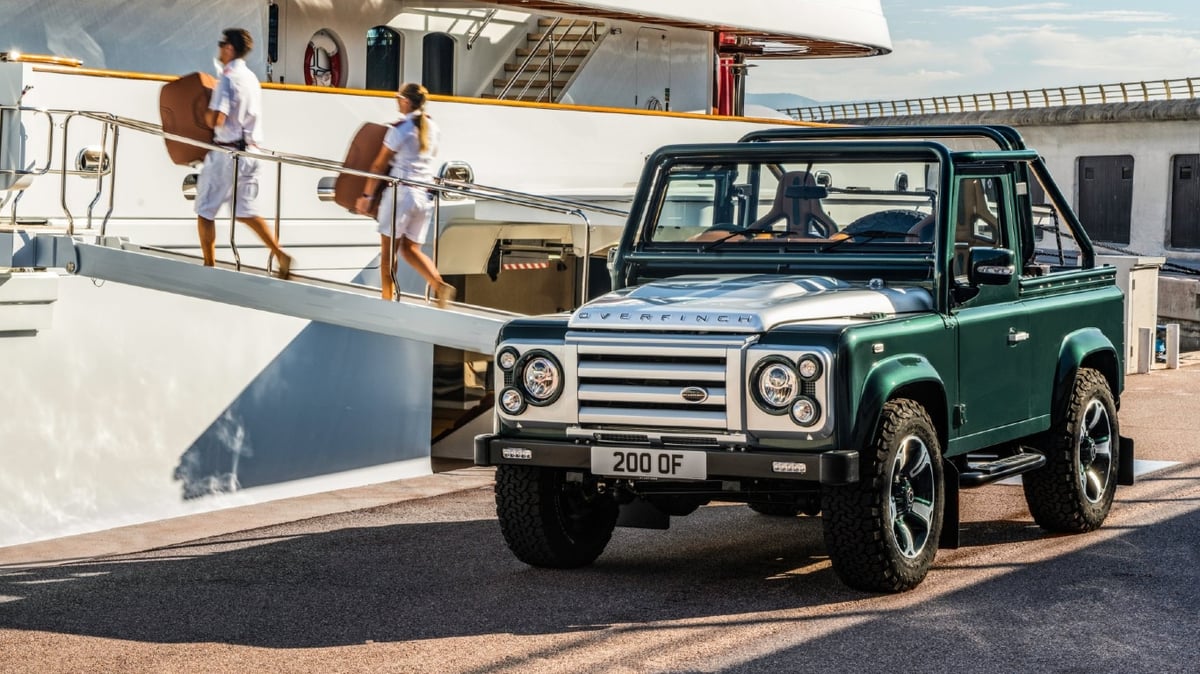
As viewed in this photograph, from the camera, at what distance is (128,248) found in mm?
12422

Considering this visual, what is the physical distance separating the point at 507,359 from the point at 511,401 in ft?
0.62

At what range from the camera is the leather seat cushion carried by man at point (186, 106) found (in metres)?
13.2

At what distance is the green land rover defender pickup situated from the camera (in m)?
7.29

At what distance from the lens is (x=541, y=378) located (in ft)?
25.4

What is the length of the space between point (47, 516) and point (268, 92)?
404cm

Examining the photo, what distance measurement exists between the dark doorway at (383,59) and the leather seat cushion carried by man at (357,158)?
2.80m

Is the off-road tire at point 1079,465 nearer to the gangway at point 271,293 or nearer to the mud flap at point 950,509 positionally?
the mud flap at point 950,509

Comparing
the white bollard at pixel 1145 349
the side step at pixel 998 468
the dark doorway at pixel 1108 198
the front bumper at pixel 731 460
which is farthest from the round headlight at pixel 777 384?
the dark doorway at pixel 1108 198

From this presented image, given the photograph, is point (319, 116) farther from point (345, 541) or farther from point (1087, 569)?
point (1087, 569)

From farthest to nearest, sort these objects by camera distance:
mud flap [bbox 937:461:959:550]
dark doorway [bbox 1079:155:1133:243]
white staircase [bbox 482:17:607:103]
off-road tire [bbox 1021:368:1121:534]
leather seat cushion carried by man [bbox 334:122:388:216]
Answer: dark doorway [bbox 1079:155:1133:243], white staircase [bbox 482:17:607:103], leather seat cushion carried by man [bbox 334:122:388:216], off-road tire [bbox 1021:368:1121:534], mud flap [bbox 937:461:959:550]

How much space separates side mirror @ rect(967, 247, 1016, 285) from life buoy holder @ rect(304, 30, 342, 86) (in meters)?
10.2

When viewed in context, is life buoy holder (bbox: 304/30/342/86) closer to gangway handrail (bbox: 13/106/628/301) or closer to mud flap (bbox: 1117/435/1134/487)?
gangway handrail (bbox: 13/106/628/301)

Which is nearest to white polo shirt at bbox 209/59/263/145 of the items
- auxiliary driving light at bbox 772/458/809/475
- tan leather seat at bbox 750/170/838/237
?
tan leather seat at bbox 750/170/838/237

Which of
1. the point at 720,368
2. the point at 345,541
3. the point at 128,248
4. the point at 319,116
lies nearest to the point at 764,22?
the point at 319,116
